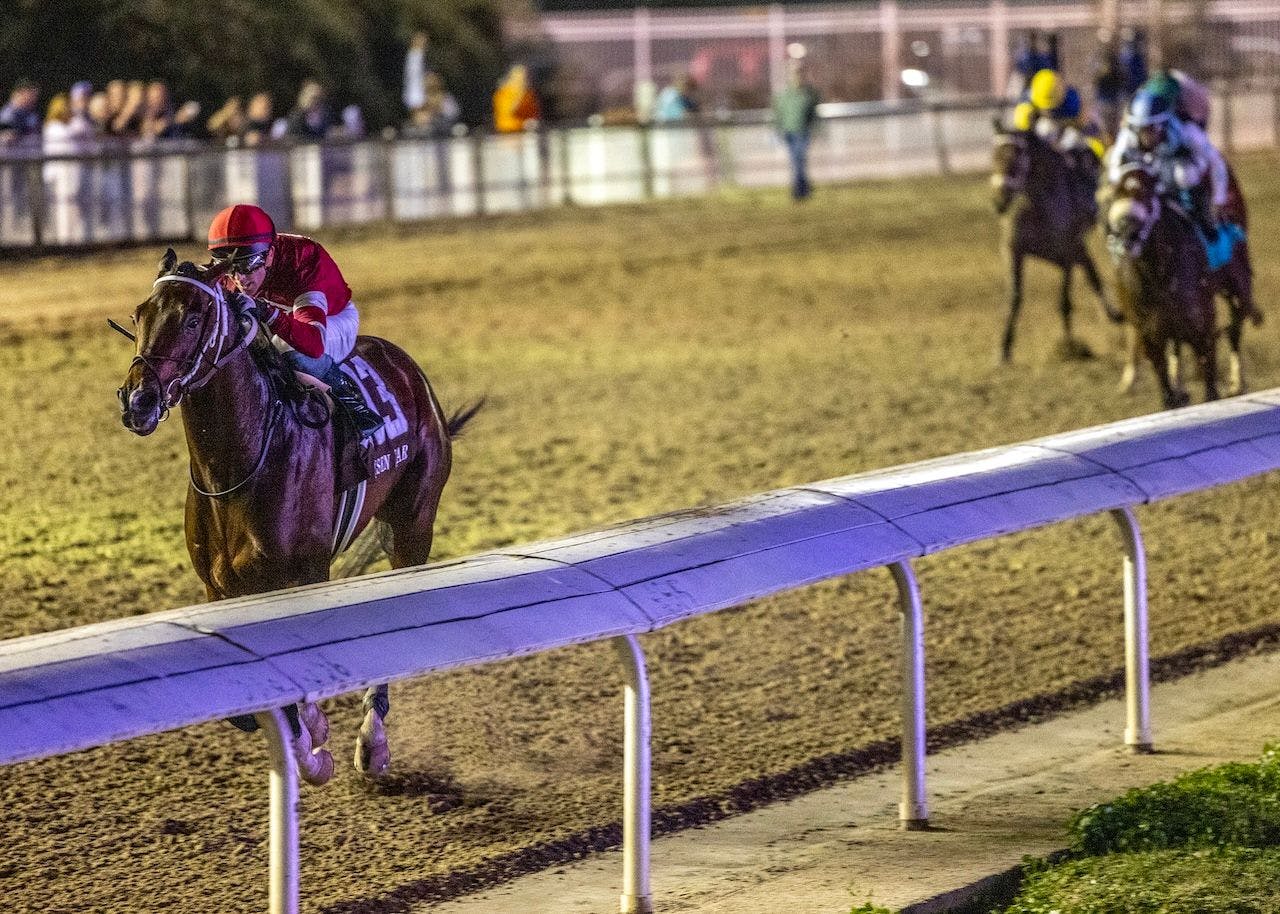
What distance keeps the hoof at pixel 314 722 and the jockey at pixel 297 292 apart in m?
0.84

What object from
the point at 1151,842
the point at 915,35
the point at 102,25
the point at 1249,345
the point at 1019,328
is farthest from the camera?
the point at 915,35

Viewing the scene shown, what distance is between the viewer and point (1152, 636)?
750 cm

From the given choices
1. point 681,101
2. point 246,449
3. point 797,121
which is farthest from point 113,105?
point 246,449

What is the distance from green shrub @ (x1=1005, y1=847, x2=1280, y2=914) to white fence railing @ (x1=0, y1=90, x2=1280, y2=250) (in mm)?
16770

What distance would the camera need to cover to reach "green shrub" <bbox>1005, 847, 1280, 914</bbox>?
443 cm

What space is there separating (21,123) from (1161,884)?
1848 cm

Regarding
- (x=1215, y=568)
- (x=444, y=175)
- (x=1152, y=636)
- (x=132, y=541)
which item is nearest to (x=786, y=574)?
(x=1152, y=636)

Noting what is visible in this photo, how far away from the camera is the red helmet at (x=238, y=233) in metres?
5.45

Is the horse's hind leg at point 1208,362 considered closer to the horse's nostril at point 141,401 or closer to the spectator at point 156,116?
the horse's nostril at point 141,401

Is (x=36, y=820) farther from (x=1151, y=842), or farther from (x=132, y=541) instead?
(x=132, y=541)

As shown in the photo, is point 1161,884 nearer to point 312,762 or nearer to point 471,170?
point 312,762

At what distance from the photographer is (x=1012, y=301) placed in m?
14.4

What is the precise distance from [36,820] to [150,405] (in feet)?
4.89

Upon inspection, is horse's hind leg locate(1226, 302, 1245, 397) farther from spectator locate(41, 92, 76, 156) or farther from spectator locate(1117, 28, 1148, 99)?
spectator locate(1117, 28, 1148, 99)
